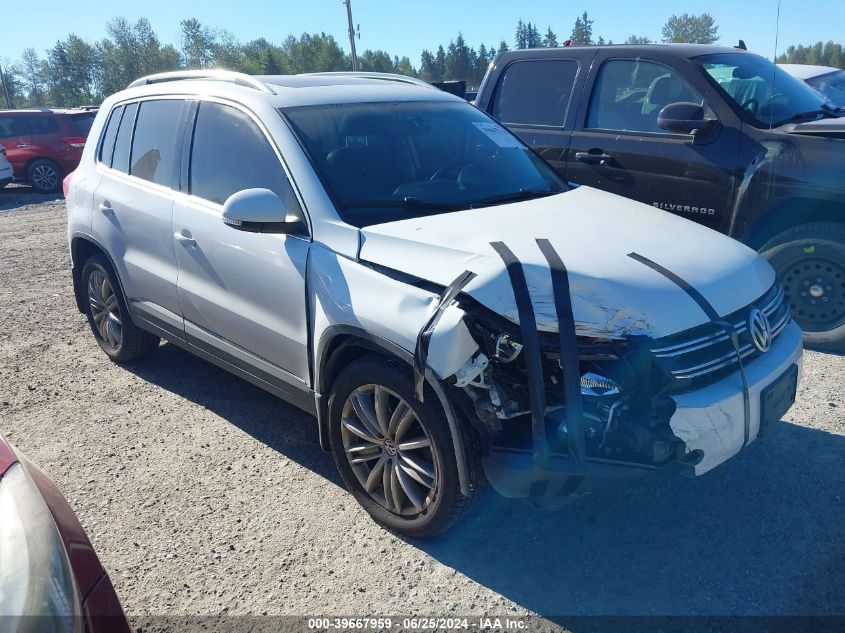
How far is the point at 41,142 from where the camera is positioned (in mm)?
15977

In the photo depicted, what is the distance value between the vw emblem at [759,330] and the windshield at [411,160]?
1.32m

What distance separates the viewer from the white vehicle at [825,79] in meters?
8.36

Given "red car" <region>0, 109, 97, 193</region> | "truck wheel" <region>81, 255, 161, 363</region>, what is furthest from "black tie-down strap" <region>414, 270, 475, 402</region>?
"red car" <region>0, 109, 97, 193</region>

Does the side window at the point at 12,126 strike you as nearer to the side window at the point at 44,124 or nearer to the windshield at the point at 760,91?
the side window at the point at 44,124

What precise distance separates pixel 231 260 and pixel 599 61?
3639 millimetres

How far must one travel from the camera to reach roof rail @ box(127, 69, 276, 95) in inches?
154

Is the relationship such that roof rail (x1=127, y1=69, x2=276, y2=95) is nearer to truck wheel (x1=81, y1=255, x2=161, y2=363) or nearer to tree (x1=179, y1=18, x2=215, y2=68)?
truck wheel (x1=81, y1=255, x2=161, y2=363)

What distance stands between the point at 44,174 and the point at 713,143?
15.7 metres

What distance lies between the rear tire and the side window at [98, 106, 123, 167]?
1300cm

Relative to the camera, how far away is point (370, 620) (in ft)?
8.91

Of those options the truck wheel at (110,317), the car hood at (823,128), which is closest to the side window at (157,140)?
the truck wheel at (110,317)

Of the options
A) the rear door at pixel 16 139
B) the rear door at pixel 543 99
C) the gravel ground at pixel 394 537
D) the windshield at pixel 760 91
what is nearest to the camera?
the gravel ground at pixel 394 537

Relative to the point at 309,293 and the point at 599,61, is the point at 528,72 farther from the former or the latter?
the point at 309,293

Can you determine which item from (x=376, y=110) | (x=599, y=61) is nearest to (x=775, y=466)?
(x=376, y=110)
